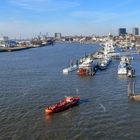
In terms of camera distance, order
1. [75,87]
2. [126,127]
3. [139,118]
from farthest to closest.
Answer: [75,87]
[139,118]
[126,127]

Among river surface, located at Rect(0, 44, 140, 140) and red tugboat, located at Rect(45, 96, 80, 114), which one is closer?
river surface, located at Rect(0, 44, 140, 140)

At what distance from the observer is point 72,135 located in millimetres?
35125

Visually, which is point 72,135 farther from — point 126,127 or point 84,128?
point 126,127

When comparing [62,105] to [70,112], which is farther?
[62,105]

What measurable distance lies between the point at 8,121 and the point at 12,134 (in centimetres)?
445

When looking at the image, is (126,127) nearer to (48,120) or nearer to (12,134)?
(48,120)

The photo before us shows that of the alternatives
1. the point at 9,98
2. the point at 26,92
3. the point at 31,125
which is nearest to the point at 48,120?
the point at 31,125

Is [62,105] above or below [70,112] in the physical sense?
above

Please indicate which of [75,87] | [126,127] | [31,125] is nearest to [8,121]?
[31,125]

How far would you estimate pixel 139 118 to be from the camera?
130 ft

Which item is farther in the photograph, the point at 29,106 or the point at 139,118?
the point at 29,106

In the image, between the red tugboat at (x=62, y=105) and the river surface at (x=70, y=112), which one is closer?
the river surface at (x=70, y=112)

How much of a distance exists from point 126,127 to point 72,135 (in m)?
5.99

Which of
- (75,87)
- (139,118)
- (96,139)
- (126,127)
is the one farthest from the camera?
(75,87)
